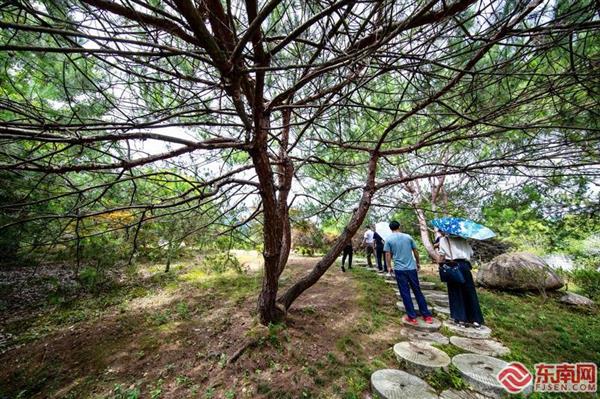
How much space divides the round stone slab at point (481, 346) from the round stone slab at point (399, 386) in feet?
2.97

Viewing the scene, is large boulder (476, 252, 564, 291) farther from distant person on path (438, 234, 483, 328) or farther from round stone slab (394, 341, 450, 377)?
round stone slab (394, 341, 450, 377)

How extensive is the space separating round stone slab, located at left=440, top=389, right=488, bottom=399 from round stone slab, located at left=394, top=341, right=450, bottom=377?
187mm

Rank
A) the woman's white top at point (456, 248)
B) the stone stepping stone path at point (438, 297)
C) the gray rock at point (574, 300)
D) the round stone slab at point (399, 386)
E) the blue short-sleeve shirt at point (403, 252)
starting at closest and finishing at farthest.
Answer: the round stone slab at point (399, 386) → the woman's white top at point (456, 248) → the blue short-sleeve shirt at point (403, 252) → the stone stepping stone path at point (438, 297) → the gray rock at point (574, 300)

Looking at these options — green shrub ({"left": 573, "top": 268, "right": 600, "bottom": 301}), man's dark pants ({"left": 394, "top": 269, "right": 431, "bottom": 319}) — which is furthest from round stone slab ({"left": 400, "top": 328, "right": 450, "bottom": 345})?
green shrub ({"left": 573, "top": 268, "right": 600, "bottom": 301})

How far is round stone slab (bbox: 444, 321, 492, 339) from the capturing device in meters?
2.68

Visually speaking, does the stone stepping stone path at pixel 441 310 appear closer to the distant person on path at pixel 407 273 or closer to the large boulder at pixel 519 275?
the distant person on path at pixel 407 273

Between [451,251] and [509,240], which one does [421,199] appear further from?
[451,251]

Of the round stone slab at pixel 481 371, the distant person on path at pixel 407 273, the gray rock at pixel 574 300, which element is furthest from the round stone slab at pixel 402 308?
the gray rock at pixel 574 300

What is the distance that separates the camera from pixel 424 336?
2.70m

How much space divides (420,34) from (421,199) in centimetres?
663

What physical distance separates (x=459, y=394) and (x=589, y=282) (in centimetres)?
654

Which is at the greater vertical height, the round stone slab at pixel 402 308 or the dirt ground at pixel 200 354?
the round stone slab at pixel 402 308

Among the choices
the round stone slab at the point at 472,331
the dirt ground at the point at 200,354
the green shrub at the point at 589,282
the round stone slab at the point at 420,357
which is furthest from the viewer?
the green shrub at the point at 589,282

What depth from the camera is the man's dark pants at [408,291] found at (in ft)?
10.0
